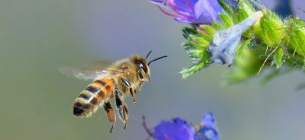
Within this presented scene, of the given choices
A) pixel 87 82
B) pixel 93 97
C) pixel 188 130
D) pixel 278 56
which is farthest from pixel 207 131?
pixel 87 82

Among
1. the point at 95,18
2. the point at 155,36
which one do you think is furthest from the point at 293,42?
the point at 95,18

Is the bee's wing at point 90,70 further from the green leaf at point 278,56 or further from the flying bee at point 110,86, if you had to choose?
the green leaf at point 278,56

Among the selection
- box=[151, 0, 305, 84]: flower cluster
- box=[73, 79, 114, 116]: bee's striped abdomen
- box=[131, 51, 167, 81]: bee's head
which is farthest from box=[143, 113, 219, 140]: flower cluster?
box=[131, 51, 167, 81]: bee's head

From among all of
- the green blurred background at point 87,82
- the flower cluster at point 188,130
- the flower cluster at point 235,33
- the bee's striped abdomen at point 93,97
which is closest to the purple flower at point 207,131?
the flower cluster at point 188,130

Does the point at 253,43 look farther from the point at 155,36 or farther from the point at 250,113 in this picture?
the point at 155,36

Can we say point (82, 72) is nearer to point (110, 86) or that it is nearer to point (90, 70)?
point (90, 70)
